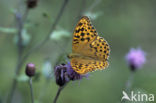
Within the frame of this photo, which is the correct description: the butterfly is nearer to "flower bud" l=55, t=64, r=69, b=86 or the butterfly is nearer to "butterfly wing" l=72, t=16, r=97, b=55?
"butterfly wing" l=72, t=16, r=97, b=55

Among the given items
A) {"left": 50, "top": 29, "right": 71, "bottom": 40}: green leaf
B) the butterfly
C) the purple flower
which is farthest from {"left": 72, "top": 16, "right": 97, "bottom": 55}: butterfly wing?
the purple flower

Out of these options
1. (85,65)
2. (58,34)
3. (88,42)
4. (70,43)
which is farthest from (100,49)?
(70,43)

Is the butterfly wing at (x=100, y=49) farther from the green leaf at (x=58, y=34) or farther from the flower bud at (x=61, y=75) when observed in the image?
the green leaf at (x=58, y=34)

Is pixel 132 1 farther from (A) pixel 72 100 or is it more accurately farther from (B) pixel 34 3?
(B) pixel 34 3

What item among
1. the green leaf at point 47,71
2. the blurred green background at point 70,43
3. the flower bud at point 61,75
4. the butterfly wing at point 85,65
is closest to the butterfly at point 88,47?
the butterfly wing at point 85,65

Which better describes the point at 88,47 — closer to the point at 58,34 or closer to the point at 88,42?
the point at 88,42

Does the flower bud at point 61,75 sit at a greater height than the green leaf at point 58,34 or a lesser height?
lesser

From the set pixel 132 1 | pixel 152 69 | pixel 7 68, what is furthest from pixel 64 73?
pixel 132 1
